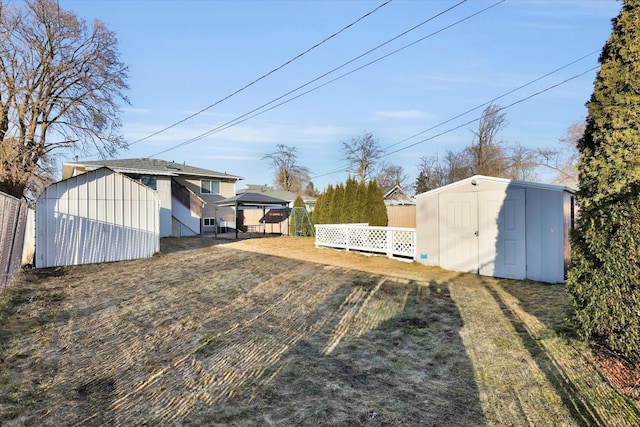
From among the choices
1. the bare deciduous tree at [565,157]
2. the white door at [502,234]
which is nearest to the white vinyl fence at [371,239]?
the white door at [502,234]

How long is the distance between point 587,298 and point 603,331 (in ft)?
1.15

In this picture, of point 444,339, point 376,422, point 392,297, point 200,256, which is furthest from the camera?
point 200,256

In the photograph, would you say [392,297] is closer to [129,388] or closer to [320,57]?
[129,388]

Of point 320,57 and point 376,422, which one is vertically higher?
point 320,57

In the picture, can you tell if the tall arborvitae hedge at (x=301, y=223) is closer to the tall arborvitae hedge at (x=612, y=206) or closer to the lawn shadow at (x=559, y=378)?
the lawn shadow at (x=559, y=378)

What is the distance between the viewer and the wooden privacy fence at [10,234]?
6552mm

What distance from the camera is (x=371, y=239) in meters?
12.9

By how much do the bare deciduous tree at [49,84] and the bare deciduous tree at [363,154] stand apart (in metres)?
28.6

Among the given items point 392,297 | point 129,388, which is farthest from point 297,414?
point 392,297

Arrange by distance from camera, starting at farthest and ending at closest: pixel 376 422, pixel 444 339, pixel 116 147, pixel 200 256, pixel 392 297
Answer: pixel 116 147
pixel 200 256
pixel 392 297
pixel 444 339
pixel 376 422

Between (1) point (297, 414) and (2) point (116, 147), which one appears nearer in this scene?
(1) point (297, 414)

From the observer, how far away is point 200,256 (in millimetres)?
12734

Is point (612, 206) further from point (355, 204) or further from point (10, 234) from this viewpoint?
point (355, 204)

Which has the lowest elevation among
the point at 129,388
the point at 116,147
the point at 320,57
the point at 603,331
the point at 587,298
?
the point at 129,388
